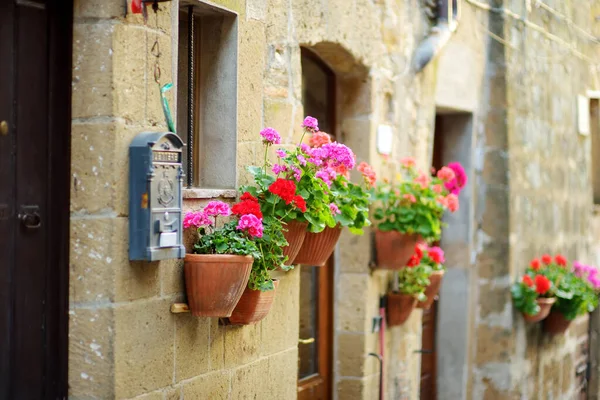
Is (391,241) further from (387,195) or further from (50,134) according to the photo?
(50,134)

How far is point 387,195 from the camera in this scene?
19.9 feet

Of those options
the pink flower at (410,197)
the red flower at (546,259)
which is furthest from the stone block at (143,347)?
the red flower at (546,259)

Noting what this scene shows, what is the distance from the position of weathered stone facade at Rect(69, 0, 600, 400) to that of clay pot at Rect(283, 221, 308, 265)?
296 millimetres

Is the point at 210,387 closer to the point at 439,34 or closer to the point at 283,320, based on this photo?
the point at 283,320

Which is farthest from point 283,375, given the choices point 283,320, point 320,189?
point 320,189

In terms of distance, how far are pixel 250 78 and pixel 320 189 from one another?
1.96ft

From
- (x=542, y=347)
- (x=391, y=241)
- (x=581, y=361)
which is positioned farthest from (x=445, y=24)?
(x=581, y=361)

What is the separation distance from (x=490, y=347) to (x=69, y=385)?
5.08 meters

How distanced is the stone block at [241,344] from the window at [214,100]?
0.63 m

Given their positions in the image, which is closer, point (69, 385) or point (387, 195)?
point (69, 385)

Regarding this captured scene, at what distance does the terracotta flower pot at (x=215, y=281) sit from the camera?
12.9 ft

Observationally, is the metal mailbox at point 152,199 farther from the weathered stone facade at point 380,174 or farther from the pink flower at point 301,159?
the pink flower at point 301,159

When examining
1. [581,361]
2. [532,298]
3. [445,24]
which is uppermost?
[445,24]

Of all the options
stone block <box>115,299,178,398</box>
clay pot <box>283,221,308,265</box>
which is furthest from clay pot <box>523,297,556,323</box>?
stone block <box>115,299,178,398</box>
